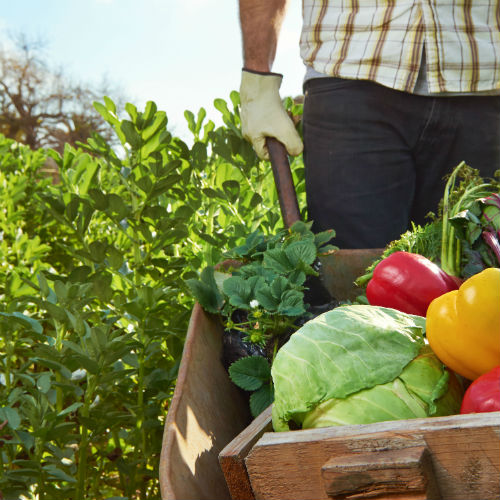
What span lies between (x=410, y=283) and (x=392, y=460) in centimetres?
50

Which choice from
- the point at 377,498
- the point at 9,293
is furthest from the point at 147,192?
the point at 377,498

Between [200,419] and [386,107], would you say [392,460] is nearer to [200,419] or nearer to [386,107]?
[200,419]

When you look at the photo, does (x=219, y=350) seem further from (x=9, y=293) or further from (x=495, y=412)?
(x=9, y=293)

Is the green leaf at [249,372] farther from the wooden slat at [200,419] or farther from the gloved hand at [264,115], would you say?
the gloved hand at [264,115]

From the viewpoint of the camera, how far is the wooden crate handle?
750 mm

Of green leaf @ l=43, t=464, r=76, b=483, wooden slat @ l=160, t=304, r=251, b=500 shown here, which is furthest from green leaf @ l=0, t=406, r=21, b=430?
wooden slat @ l=160, t=304, r=251, b=500

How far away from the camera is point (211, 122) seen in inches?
119

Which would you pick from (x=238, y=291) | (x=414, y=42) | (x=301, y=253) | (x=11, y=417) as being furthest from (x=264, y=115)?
(x=11, y=417)

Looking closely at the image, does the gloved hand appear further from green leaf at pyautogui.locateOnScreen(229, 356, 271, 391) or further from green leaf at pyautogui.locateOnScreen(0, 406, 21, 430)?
green leaf at pyautogui.locateOnScreen(0, 406, 21, 430)

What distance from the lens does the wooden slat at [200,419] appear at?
975mm

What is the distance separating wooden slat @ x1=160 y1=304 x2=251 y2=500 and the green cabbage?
0.16 metres

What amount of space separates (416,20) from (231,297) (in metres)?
1.27

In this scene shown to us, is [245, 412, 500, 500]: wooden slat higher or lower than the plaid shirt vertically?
lower

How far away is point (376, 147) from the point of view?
2131mm
